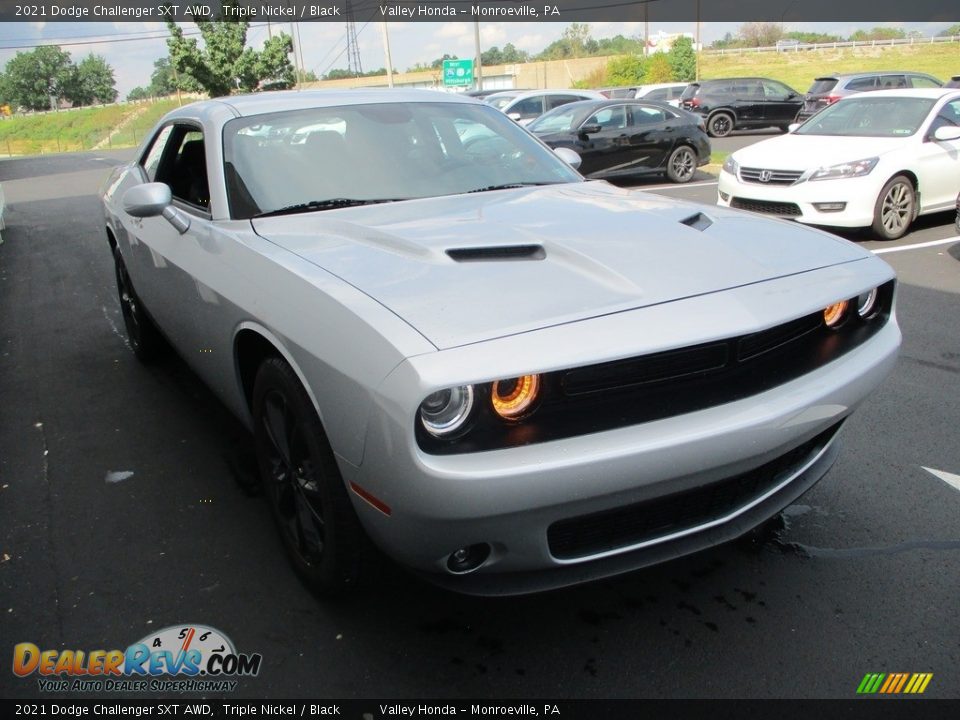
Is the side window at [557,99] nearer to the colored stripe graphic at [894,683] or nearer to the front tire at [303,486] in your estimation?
the front tire at [303,486]

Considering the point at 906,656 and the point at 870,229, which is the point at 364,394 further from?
the point at 870,229

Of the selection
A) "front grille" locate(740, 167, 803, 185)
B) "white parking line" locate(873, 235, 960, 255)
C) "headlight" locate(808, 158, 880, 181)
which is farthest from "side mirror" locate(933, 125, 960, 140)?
"front grille" locate(740, 167, 803, 185)

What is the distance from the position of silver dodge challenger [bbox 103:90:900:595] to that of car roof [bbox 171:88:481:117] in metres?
0.41

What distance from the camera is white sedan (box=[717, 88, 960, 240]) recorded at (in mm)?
7551

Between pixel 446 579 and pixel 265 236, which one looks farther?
pixel 265 236

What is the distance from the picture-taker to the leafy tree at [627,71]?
4884cm

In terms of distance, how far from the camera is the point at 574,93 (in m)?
16.6

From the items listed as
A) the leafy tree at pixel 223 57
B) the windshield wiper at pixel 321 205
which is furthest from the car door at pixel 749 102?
the leafy tree at pixel 223 57

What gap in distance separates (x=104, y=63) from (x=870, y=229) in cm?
12844

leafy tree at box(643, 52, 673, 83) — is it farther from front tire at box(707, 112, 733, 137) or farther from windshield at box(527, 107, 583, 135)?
windshield at box(527, 107, 583, 135)

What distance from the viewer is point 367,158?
3.20 meters

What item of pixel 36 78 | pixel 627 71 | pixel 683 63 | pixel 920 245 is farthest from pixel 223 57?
pixel 36 78

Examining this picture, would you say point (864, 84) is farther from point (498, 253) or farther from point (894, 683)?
point (894, 683)

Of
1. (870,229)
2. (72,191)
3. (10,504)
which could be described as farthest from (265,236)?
(72,191)
